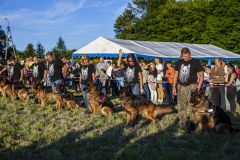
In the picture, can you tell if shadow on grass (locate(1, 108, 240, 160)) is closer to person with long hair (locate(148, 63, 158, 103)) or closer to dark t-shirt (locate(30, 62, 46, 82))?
dark t-shirt (locate(30, 62, 46, 82))

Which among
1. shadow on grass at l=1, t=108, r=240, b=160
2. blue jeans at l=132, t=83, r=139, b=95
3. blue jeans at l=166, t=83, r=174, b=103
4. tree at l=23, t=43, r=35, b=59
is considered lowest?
shadow on grass at l=1, t=108, r=240, b=160

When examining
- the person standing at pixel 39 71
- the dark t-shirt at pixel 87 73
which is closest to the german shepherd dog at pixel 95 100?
the dark t-shirt at pixel 87 73

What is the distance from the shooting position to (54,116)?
28.2ft

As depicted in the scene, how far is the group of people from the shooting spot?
621 centimetres

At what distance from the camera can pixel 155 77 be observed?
11.7 m

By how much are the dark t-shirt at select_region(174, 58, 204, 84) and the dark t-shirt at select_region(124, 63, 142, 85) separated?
55.3 inches

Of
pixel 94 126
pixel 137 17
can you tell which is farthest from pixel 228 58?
pixel 137 17

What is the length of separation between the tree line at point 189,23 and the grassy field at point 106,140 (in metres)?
30.3

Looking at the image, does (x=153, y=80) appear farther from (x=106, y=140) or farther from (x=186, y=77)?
(x=106, y=140)

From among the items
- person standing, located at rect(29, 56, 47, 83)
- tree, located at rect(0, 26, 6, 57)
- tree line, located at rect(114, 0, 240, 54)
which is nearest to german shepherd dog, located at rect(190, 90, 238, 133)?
person standing, located at rect(29, 56, 47, 83)

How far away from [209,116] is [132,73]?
2233 millimetres

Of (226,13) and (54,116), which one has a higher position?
(226,13)

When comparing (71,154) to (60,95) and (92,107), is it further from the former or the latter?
(60,95)

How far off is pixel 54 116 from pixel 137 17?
48.9 metres
